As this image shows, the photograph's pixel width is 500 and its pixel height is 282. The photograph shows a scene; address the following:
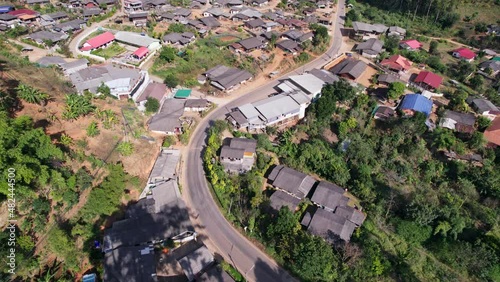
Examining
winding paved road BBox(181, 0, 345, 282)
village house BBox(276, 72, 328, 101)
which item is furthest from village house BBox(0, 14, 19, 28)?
village house BBox(276, 72, 328, 101)

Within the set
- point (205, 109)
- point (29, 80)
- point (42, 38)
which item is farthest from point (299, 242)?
point (42, 38)

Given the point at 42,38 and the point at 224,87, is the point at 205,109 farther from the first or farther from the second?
the point at 42,38

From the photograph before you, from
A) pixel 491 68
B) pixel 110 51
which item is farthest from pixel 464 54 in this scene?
pixel 110 51

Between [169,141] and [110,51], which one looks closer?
[169,141]

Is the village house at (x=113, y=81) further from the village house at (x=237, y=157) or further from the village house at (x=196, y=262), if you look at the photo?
the village house at (x=196, y=262)

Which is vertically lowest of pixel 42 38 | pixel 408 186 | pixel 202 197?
pixel 408 186

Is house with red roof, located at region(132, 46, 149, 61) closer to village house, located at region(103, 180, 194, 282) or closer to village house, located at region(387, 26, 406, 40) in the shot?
village house, located at region(103, 180, 194, 282)

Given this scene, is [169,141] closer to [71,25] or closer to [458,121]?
[458,121]
